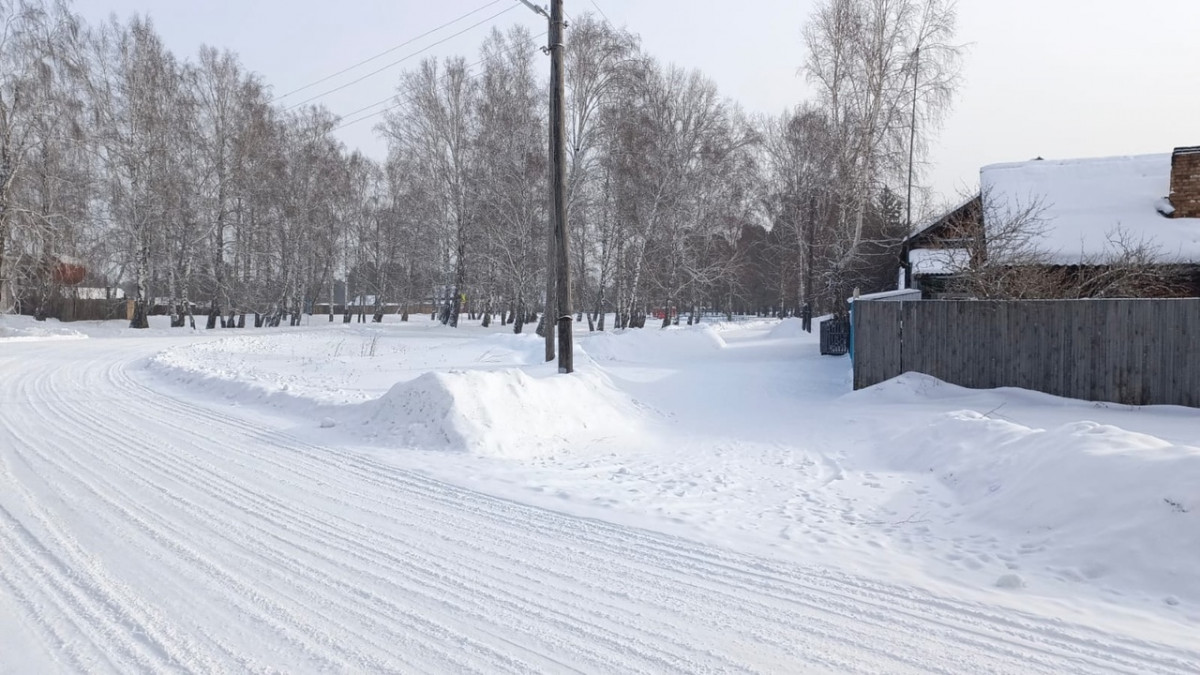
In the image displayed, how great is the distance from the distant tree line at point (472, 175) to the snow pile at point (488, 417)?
15717 millimetres

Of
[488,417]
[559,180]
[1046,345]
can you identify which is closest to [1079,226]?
[1046,345]

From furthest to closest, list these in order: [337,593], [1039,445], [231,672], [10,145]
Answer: [10,145], [1039,445], [337,593], [231,672]

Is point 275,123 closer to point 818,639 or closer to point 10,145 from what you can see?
point 10,145

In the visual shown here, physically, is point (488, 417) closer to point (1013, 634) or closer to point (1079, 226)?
point (1013, 634)

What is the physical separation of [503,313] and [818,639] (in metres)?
37.7

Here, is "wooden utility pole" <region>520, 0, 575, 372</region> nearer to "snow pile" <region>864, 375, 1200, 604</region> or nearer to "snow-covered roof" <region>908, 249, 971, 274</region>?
"snow pile" <region>864, 375, 1200, 604</region>

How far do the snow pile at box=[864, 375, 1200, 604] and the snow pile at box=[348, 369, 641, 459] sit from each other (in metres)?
4.14

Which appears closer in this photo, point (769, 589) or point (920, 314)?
point (769, 589)

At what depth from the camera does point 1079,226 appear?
629 inches

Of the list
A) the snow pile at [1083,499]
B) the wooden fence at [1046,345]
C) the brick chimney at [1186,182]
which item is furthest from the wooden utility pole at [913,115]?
the snow pile at [1083,499]

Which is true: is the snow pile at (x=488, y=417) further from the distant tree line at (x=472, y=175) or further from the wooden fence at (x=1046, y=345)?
the distant tree line at (x=472, y=175)

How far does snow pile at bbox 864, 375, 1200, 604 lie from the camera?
443 cm

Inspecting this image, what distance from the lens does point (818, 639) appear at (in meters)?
3.45

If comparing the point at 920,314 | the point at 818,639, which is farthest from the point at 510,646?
the point at 920,314
